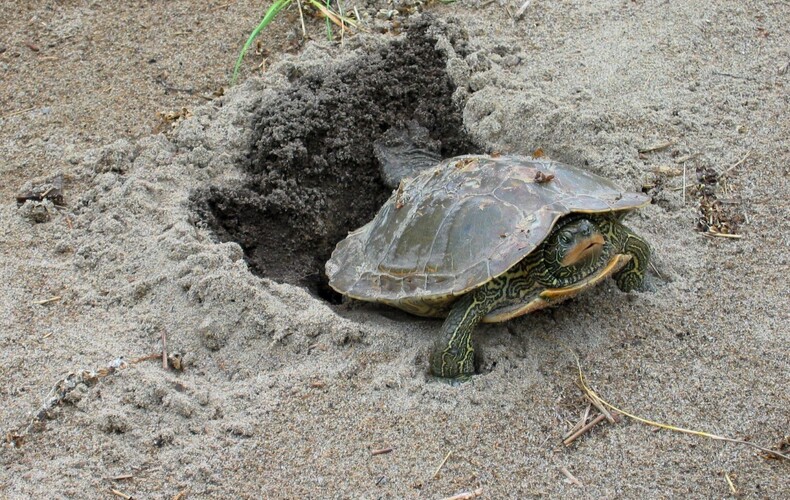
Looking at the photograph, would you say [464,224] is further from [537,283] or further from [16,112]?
[16,112]

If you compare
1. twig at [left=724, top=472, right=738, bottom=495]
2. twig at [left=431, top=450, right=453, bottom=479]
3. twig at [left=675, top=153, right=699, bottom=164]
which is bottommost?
twig at [left=431, top=450, right=453, bottom=479]

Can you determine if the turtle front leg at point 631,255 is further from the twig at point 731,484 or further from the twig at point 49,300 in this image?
the twig at point 49,300

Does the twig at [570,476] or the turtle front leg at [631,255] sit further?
the turtle front leg at [631,255]

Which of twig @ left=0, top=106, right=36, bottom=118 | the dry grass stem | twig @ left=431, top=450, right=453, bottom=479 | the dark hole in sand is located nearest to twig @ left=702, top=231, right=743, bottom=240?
the dry grass stem

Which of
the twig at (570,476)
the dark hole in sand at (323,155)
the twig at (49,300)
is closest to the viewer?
the twig at (570,476)

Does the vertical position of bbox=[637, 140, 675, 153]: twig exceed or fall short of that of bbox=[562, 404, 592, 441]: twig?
it exceeds it

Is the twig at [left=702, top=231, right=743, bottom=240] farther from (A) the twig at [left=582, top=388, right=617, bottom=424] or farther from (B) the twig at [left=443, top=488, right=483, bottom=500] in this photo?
(B) the twig at [left=443, top=488, right=483, bottom=500]

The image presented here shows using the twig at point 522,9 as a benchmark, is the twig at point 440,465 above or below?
below

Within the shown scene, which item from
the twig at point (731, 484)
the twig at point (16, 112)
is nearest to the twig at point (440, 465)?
the twig at point (731, 484)
